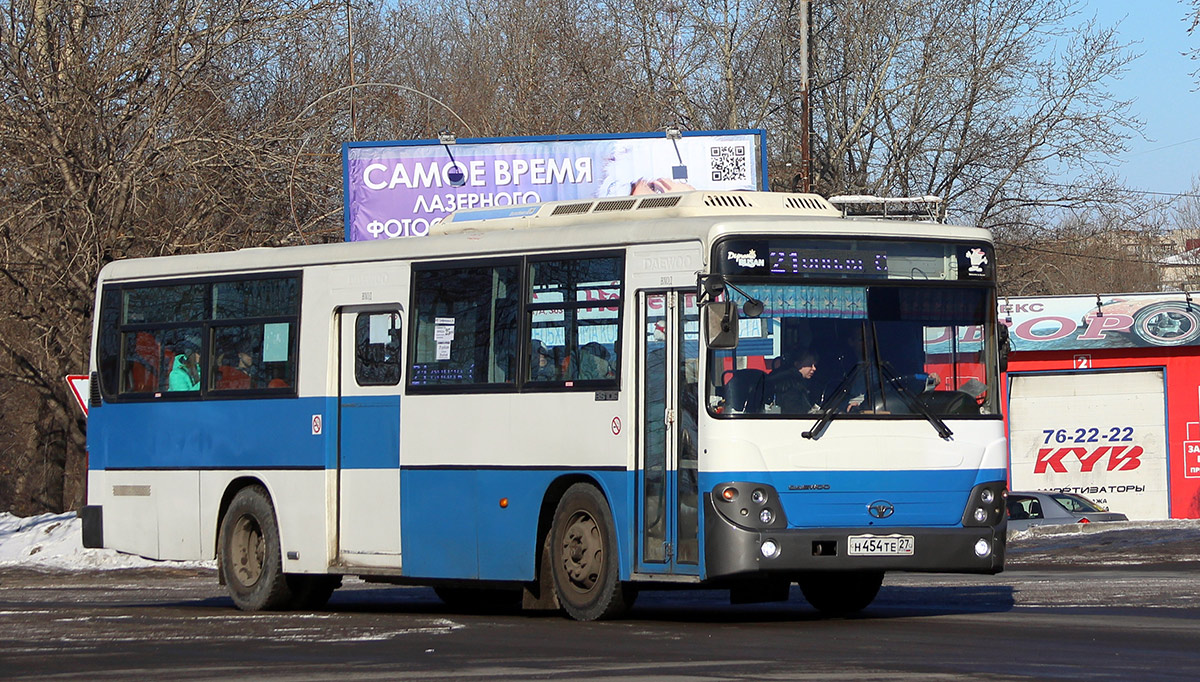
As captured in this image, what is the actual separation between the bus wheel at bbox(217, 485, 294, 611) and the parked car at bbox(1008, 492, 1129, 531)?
47.3 ft

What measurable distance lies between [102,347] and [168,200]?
10.5 meters

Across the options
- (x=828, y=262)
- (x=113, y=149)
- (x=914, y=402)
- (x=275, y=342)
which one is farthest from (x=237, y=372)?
(x=113, y=149)

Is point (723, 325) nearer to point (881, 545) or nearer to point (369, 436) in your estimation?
point (881, 545)

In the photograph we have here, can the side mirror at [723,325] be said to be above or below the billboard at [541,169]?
below

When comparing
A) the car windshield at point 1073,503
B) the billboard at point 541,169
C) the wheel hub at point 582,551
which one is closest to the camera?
the wheel hub at point 582,551

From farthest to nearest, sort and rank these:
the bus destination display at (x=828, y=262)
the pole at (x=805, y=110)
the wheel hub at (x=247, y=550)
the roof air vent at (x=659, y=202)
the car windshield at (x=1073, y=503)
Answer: the pole at (x=805, y=110)
the car windshield at (x=1073, y=503)
the wheel hub at (x=247, y=550)
the roof air vent at (x=659, y=202)
the bus destination display at (x=828, y=262)

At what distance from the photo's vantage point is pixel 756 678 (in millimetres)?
8914

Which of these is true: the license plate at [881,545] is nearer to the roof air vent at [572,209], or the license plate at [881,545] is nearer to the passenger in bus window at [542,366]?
the passenger in bus window at [542,366]

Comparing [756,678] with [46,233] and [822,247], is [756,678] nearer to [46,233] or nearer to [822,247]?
[822,247]

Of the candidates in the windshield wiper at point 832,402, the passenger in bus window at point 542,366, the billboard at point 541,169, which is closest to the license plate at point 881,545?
the windshield wiper at point 832,402

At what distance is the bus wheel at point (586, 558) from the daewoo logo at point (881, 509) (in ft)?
5.70

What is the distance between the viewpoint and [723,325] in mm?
11758

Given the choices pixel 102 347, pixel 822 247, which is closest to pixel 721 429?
pixel 822 247

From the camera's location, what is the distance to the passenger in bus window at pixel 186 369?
53.1ft
